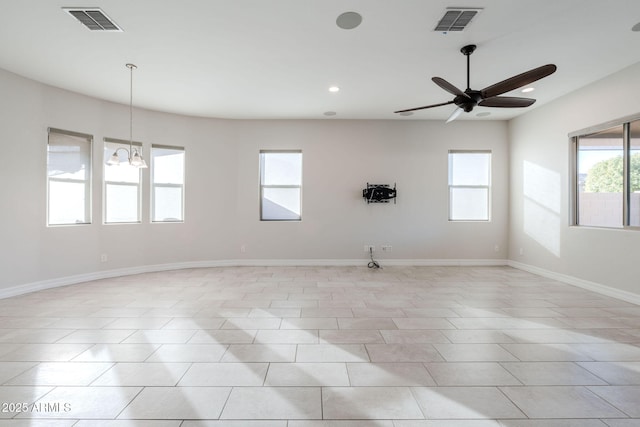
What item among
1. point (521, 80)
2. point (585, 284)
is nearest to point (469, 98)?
point (521, 80)

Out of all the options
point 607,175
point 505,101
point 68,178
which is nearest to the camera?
point 505,101

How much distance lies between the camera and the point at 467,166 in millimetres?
6344

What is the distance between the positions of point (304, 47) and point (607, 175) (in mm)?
4763

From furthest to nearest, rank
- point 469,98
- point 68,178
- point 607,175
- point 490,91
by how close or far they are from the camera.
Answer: point 68,178, point 607,175, point 469,98, point 490,91

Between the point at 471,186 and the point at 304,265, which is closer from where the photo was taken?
the point at 304,265

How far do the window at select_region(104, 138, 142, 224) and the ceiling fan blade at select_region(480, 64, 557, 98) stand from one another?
5.63 meters

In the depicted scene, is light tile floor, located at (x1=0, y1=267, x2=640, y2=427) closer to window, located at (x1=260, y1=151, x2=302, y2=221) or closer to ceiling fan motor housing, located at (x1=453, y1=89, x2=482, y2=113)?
window, located at (x1=260, y1=151, x2=302, y2=221)

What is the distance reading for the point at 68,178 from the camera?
15.6 ft

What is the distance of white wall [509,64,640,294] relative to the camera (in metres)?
3.96

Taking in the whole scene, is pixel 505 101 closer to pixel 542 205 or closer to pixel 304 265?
pixel 542 205

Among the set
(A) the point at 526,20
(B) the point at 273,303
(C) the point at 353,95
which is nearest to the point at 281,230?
(B) the point at 273,303

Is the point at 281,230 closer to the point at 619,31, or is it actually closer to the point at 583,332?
the point at 583,332

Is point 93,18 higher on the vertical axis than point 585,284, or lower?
higher

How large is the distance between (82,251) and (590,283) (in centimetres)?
811
